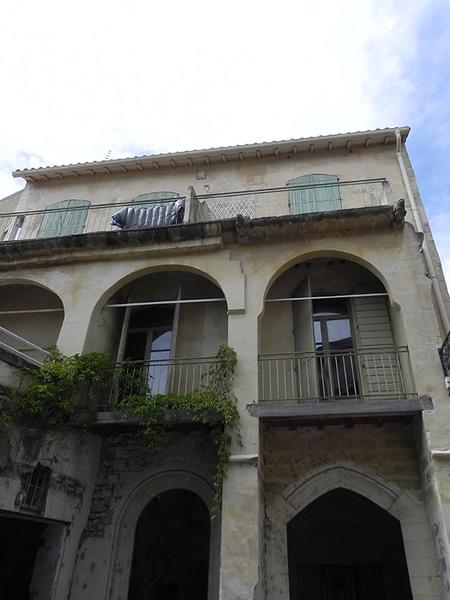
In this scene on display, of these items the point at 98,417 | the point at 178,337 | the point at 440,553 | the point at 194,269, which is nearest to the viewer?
the point at 440,553

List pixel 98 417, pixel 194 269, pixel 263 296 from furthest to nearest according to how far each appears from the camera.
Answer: pixel 194 269, pixel 263 296, pixel 98 417

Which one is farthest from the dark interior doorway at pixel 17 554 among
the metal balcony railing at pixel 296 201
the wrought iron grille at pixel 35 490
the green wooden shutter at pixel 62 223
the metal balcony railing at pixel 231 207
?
the metal balcony railing at pixel 296 201

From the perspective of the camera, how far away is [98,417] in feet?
24.7

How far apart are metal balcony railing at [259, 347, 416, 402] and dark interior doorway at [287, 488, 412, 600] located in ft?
8.61

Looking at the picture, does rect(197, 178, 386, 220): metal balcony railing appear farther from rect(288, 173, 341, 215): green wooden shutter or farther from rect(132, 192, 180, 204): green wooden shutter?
rect(132, 192, 180, 204): green wooden shutter

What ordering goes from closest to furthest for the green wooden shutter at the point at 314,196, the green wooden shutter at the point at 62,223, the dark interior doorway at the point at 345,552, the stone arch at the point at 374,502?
the stone arch at the point at 374,502 < the dark interior doorway at the point at 345,552 < the green wooden shutter at the point at 314,196 < the green wooden shutter at the point at 62,223

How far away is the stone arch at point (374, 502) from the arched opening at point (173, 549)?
9.95 feet

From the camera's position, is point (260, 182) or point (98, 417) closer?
point (98, 417)

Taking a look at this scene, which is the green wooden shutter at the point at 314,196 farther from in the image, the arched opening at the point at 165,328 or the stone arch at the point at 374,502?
the stone arch at the point at 374,502

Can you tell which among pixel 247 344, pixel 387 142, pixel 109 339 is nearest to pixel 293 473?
pixel 247 344

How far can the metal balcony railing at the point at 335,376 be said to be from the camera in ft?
26.5

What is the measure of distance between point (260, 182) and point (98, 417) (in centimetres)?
731

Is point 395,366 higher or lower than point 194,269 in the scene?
lower

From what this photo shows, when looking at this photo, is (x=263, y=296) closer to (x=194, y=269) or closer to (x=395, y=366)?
(x=194, y=269)
